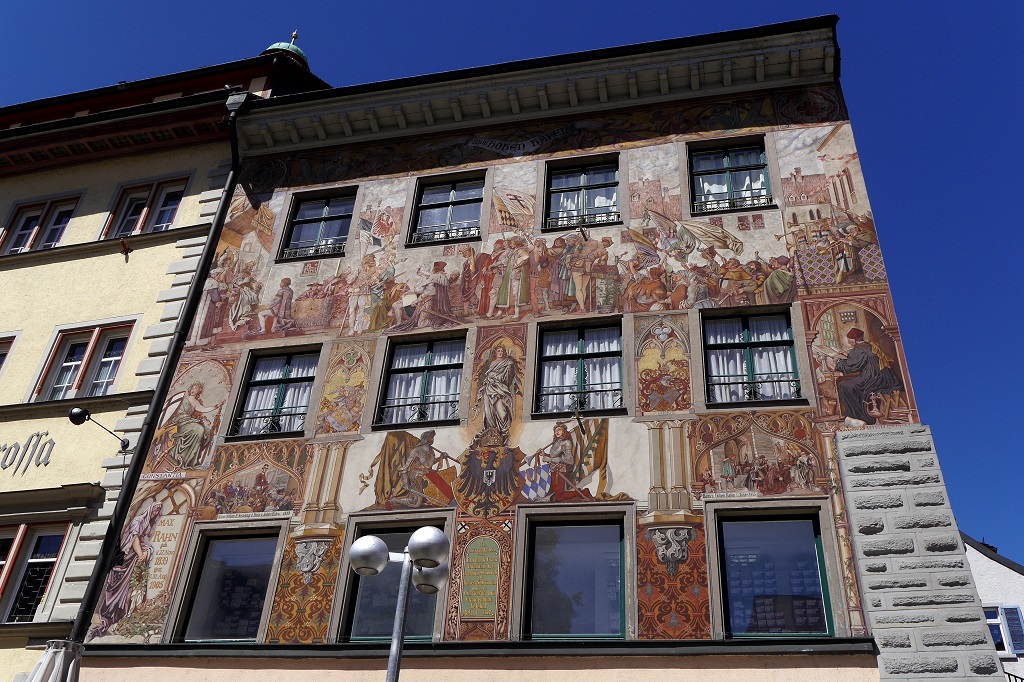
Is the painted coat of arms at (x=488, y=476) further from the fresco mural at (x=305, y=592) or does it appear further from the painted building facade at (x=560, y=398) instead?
the fresco mural at (x=305, y=592)

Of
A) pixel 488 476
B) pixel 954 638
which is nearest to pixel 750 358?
pixel 488 476

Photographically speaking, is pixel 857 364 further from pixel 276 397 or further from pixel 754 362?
pixel 276 397

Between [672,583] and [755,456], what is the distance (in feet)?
6.19

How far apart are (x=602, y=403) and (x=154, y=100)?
41.3 ft

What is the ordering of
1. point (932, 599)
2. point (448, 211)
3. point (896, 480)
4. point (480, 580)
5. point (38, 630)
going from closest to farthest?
point (932, 599) → point (896, 480) → point (480, 580) → point (38, 630) → point (448, 211)

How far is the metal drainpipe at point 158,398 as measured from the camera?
1153 centimetres

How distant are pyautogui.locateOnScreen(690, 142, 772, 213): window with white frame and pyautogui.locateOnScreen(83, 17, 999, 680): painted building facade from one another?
0.06m

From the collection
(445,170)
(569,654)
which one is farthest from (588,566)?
(445,170)

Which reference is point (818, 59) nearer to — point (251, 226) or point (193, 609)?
point (251, 226)

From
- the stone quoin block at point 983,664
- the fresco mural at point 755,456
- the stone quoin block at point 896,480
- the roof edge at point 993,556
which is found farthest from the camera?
the roof edge at point 993,556

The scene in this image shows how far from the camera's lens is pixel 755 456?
35.2ft

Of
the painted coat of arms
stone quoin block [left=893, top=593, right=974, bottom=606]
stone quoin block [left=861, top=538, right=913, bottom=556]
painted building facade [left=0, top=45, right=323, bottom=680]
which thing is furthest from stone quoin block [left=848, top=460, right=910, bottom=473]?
painted building facade [left=0, top=45, right=323, bottom=680]

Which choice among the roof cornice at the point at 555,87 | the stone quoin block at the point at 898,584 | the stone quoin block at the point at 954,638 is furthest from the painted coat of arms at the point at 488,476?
the roof cornice at the point at 555,87

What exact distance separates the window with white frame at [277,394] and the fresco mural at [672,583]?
519 centimetres
